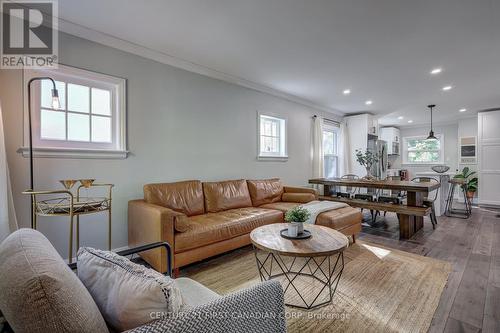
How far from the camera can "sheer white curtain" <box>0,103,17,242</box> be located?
6.53 ft

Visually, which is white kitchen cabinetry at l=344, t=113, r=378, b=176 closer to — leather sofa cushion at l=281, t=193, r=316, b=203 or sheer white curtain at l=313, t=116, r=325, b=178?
sheer white curtain at l=313, t=116, r=325, b=178

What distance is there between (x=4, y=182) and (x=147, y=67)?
74.3 inches

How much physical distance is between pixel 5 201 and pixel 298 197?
11.5 ft

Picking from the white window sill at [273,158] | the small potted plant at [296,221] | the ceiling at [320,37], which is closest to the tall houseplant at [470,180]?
the ceiling at [320,37]

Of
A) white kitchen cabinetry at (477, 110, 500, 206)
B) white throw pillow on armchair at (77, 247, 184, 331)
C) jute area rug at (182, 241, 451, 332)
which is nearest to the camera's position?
white throw pillow on armchair at (77, 247, 184, 331)

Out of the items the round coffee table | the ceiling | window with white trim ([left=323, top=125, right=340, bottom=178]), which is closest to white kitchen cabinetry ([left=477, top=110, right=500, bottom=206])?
the ceiling

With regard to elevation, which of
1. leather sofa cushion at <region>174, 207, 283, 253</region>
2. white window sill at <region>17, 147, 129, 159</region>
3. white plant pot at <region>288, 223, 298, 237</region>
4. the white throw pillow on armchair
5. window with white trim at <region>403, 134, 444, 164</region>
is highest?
window with white trim at <region>403, 134, 444, 164</region>

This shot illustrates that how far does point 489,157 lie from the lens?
6109mm

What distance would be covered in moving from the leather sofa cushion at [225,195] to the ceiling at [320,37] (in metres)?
1.75

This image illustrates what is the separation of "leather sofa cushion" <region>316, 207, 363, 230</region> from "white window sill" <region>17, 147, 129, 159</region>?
250 centimetres

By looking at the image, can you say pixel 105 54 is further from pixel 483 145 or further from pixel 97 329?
pixel 483 145

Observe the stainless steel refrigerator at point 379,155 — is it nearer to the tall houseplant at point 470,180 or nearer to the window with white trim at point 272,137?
the tall houseplant at point 470,180

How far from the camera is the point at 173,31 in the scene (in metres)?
2.58

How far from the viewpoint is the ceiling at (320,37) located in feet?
7.16
